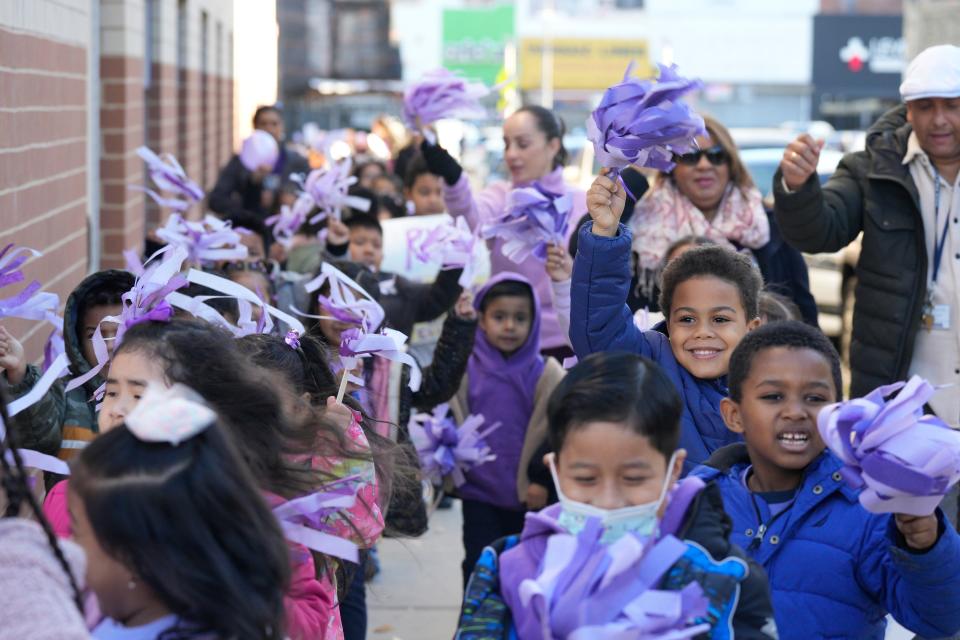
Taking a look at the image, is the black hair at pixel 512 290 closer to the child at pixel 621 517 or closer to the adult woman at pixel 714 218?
the adult woman at pixel 714 218

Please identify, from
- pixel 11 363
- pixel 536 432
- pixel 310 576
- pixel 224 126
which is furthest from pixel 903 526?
pixel 224 126

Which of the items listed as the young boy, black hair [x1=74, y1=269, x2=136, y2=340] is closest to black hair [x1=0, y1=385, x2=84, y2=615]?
black hair [x1=74, y1=269, x2=136, y2=340]

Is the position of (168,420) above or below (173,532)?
above

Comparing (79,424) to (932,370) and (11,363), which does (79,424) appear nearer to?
(11,363)

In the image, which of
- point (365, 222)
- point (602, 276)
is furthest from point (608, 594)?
point (365, 222)

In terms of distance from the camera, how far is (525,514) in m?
3.80

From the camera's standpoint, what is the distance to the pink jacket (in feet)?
23.2

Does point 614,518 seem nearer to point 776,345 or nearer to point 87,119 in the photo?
point 776,345

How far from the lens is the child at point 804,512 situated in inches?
133

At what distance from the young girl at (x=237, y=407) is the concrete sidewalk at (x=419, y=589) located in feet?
8.58

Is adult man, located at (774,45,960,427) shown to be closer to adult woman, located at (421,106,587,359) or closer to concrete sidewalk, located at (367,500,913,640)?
adult woman, located at (421,106,587,359)

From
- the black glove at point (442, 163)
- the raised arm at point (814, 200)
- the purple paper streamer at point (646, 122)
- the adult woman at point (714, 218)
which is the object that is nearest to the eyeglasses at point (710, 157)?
the adult woman at point (714, 218)

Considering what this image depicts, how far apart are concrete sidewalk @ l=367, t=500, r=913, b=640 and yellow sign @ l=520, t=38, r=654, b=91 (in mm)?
49344

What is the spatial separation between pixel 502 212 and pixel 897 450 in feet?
13.9
